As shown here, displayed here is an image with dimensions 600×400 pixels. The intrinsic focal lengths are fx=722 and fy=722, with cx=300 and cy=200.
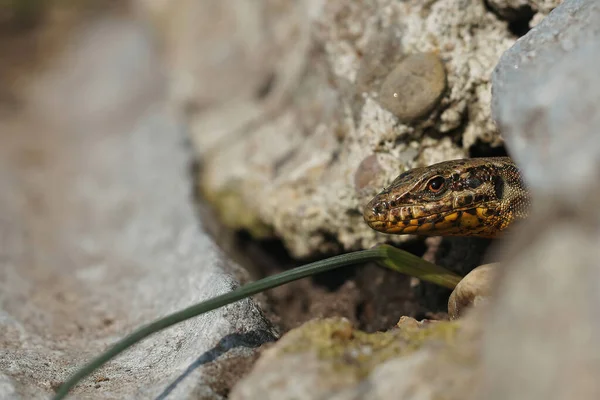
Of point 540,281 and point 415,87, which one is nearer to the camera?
point 540,281

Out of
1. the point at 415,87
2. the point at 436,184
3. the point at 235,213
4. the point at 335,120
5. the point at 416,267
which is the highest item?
the point at 415,87

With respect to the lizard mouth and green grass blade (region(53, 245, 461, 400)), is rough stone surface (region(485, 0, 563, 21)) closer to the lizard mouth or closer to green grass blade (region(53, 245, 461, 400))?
the lizard mouth

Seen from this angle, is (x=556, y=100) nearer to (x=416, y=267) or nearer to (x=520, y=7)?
(x=416, y=267)

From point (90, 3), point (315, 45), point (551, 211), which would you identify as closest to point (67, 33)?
point (90, 3)

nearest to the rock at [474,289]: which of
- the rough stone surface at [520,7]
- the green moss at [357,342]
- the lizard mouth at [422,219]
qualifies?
the green moss at [357,342]

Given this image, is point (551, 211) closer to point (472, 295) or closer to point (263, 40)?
point (472, 295)

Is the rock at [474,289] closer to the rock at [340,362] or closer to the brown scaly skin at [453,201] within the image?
the rock at [340,362]

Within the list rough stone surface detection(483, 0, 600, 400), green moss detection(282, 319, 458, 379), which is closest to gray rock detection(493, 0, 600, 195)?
rough stone surface detection(483, 0, 600, 400)

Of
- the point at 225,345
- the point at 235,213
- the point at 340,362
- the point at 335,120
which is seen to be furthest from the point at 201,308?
the point at 235,213
